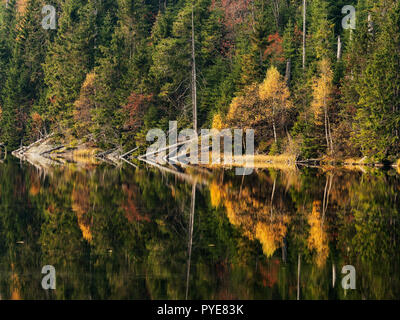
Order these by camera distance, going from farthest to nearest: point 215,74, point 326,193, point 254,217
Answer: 1. point 215,74
2. point 326,193
3. point 254,217

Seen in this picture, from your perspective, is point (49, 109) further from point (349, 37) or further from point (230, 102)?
point (349, 37)

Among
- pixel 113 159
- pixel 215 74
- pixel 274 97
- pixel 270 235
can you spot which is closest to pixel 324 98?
pixel 274 97

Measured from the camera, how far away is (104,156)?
6406cm

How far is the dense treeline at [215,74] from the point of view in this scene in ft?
139

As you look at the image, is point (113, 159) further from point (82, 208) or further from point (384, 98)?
point (82, 208)

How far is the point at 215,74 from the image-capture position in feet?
190

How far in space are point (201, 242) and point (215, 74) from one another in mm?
46736

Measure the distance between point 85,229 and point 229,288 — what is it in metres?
6.15

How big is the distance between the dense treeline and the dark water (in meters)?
20.7

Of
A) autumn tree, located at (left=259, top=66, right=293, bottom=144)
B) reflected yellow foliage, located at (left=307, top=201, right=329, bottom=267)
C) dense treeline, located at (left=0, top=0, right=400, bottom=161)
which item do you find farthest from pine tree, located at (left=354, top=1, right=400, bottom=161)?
reflected yellow foliage, located at (left=307, top=201, right=329, bottom=267)

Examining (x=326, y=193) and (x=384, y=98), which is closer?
(x=326, y=193)

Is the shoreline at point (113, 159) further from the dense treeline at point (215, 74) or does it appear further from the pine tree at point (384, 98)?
the pine tree at point (384, 98)

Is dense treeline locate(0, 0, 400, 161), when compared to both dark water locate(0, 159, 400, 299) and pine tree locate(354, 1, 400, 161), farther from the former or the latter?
dark water locate(0, 159, 400, 299)

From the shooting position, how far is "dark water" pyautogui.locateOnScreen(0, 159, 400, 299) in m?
8.73
